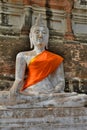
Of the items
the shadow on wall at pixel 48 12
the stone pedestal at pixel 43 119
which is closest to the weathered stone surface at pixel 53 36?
the shadow on wall at pixel 48 12

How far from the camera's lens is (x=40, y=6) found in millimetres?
10859

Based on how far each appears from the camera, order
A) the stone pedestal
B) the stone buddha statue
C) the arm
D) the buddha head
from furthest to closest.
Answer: the buddha head, the arm, the stone buddha statue, the stone pedestal

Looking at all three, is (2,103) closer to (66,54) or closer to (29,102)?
(29,102)

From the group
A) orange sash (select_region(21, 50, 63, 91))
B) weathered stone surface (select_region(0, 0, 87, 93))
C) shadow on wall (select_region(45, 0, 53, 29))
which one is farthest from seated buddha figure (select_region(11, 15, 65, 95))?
shadow on wall (select_region(45, 0, 53, 29))

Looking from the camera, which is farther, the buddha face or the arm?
the buddha face

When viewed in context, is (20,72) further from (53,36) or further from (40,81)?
(53,36)

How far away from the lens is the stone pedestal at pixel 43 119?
520 cm

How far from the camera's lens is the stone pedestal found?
5.20m

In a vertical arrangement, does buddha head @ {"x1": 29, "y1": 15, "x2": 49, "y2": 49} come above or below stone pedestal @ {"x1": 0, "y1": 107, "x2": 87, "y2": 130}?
above

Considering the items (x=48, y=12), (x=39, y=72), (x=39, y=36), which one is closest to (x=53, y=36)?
(x=48, y=12)

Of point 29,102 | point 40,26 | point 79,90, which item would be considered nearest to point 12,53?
point 79,90

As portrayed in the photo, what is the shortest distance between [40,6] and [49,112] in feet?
19.6

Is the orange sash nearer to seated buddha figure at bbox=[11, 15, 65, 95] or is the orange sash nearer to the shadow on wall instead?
seated buddha figure at bbox=[11, 15, 65, 95]

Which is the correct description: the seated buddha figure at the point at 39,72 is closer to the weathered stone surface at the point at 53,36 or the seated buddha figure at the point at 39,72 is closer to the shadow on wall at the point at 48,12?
the weathered stone surface at the point at 53,36
